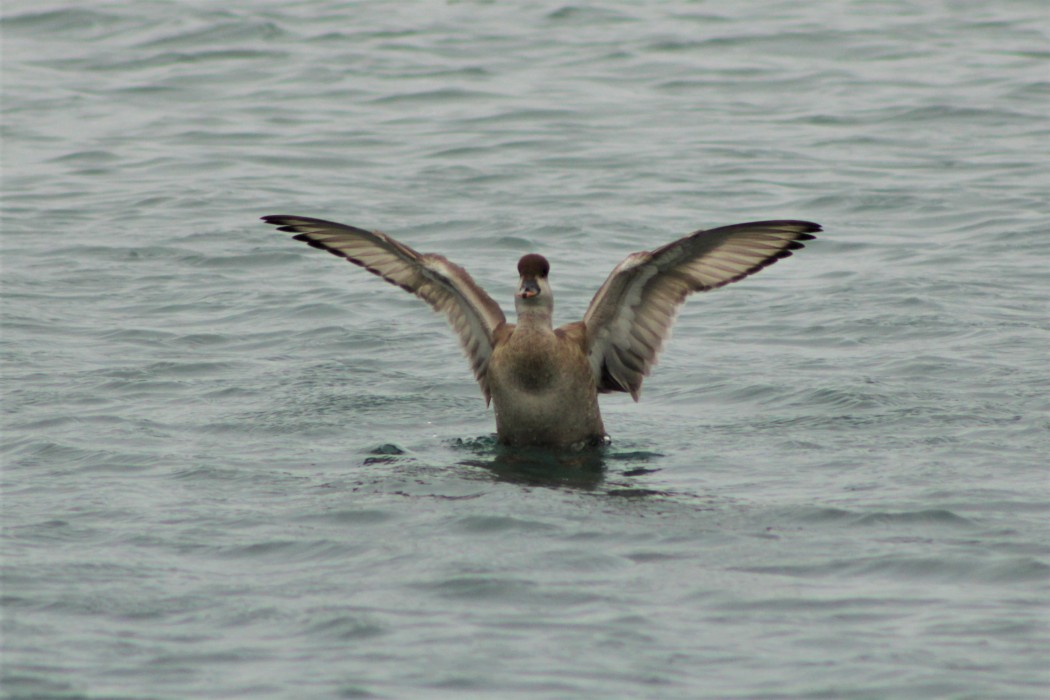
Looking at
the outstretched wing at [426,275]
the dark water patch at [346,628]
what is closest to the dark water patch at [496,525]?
the dark water patch at [346,628]

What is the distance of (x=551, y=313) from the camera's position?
918 centimetres

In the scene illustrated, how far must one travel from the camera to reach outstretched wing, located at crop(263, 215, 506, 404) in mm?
9422

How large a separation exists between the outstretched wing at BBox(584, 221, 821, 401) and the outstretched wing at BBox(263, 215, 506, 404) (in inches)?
26.2

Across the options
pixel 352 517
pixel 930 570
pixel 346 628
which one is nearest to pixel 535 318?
pixel 352 517

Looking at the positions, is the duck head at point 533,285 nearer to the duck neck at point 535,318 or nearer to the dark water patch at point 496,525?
the duck neck at point 535,318

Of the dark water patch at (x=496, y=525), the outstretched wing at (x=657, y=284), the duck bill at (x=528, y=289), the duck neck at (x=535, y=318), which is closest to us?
the dark water patch at (x=496, y=525)

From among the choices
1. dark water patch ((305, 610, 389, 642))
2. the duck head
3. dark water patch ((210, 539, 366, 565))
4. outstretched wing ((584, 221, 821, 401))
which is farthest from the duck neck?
dark water patch ((305, 610, 389, 642))

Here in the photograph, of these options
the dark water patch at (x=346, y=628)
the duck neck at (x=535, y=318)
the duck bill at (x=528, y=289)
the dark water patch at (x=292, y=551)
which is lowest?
the dark water patch at (x=292, y=551)

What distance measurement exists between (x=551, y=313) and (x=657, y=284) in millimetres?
703

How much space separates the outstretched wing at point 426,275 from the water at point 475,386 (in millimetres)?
621

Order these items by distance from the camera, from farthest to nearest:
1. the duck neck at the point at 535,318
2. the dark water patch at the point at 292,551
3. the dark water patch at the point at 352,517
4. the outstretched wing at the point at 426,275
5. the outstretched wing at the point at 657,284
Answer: the outstretched wing at the point at 426,275 → the duck neck at the point at 535,318 → the outstretched wing at the point at 657,284 → the dark water patch at the point at 352,517 → the dark water patch at the point at 292,551

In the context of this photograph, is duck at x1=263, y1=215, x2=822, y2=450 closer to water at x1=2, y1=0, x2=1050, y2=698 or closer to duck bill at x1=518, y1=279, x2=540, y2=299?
duck bill at x1=518, y1=279, x2=540, y2=299

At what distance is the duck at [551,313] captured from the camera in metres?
9.10

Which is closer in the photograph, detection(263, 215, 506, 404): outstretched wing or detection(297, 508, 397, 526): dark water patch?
detection(297, 508, 397, 526): dark water patch
